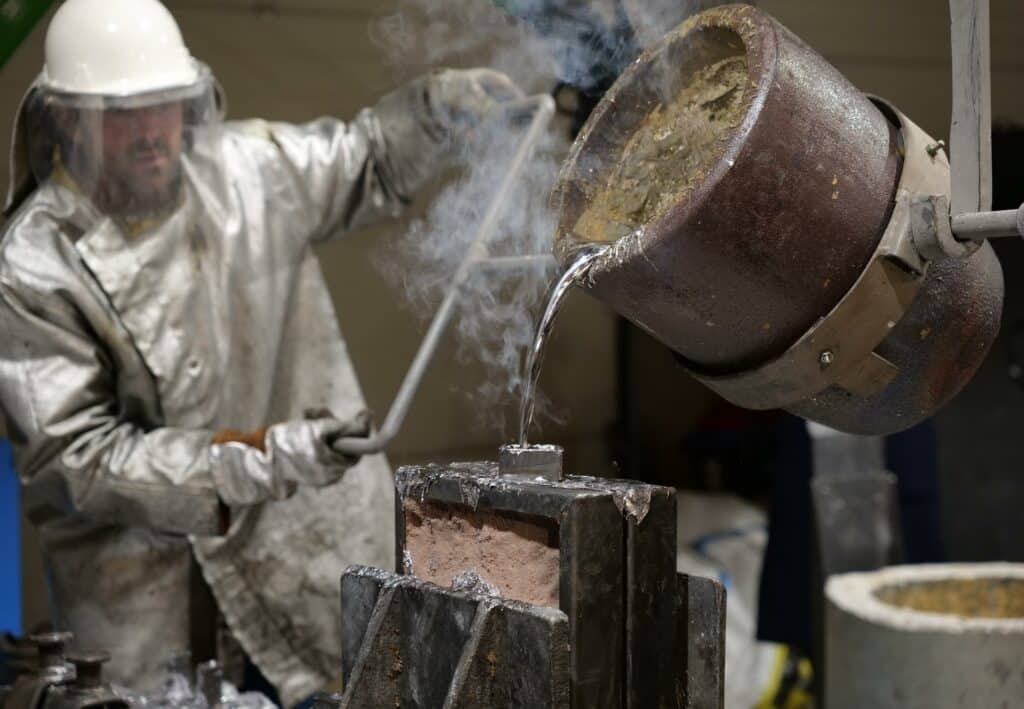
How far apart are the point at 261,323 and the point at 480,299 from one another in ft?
1.96

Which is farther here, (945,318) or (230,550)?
(230,550)

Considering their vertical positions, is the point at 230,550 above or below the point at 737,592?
above

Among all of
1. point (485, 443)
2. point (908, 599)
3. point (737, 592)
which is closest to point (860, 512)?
point (908, 599)

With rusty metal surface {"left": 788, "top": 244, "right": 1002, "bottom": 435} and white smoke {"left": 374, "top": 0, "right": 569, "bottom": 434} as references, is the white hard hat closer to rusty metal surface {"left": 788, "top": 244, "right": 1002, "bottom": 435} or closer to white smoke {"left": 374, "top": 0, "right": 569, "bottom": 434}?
white smoke {"left": 374, "top": 0, "right": 569, "bottom": 434}

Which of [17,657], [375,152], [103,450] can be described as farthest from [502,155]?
[17,657]

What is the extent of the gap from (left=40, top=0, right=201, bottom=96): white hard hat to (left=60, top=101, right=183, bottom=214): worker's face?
0.06m

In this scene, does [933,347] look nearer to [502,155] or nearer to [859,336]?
[859,336]

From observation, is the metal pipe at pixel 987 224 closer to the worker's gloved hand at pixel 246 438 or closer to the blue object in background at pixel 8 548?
the worker's gloved hand at pixel 246 438

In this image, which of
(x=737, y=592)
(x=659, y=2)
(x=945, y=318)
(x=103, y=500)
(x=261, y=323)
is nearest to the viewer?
(x=945, y=318)

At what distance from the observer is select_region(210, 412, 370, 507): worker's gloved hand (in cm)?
257

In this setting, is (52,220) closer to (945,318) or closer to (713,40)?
(713,40)

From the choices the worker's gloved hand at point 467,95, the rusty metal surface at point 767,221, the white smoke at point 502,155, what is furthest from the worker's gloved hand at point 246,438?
the rusty metal surface at point 767,221

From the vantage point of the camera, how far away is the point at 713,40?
1.63 m

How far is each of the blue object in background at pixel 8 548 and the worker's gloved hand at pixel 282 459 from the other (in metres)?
1.18
